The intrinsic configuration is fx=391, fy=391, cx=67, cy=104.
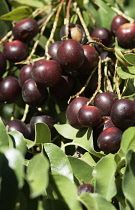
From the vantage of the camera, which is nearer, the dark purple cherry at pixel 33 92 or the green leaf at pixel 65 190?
the green leaf at pixel 65 190

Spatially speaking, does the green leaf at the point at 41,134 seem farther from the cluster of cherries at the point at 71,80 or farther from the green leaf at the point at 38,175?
the green leaf at the point at 38,175

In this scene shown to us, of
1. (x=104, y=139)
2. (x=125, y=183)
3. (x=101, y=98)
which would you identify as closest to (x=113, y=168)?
(x=125, y=183)

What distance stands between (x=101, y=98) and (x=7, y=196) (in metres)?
0.36

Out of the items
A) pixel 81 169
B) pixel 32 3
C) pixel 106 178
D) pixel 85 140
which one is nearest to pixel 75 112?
pixel 85 140

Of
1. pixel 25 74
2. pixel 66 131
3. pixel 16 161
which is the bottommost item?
pixel 66 131

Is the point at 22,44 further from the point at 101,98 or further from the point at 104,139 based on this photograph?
the point at 104,139

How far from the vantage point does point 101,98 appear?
912 millimetres

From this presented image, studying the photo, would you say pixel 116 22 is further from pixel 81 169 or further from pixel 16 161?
pixel 16 161

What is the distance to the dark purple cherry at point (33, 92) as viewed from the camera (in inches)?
38.9

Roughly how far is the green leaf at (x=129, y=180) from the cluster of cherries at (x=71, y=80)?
172 mm

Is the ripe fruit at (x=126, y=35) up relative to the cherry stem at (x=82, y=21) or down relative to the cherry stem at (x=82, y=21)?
down

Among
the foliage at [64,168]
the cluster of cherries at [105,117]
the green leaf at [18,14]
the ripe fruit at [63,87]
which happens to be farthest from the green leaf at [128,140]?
the green leaf at [18,14]

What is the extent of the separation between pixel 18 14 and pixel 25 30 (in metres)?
0.13

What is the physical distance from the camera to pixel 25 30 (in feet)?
3.64
